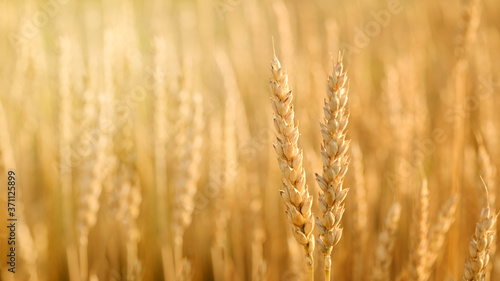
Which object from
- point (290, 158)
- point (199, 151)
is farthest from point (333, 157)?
point (199, 151)

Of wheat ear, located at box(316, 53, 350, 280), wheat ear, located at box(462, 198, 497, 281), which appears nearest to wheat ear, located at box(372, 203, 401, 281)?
wheat ear, located at box(462, 198, 497, 281)

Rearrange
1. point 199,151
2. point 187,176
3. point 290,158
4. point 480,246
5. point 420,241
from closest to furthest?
point 290,158, point 480,246, point 420,241, point 187,176, point 199,151

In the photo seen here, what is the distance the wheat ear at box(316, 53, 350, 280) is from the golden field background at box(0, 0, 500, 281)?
32 centimetres

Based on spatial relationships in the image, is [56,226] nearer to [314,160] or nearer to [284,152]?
[314,160]

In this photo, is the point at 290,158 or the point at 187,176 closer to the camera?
the point at 290,158

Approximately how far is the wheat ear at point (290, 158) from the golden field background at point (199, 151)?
319mm

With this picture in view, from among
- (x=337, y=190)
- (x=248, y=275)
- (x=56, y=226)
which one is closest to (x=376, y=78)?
(x=248, y=275)

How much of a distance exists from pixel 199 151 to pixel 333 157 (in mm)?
661

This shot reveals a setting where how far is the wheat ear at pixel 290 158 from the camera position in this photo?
0.59 meters

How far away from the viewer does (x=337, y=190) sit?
61 cm

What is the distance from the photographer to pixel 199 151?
1.21m

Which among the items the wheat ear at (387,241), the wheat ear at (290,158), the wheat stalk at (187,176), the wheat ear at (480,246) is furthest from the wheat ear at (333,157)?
the wheat stalk at (187,176)

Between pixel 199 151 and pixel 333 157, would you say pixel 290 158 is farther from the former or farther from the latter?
pixel 199 151

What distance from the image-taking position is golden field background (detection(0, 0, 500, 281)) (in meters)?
1.17
